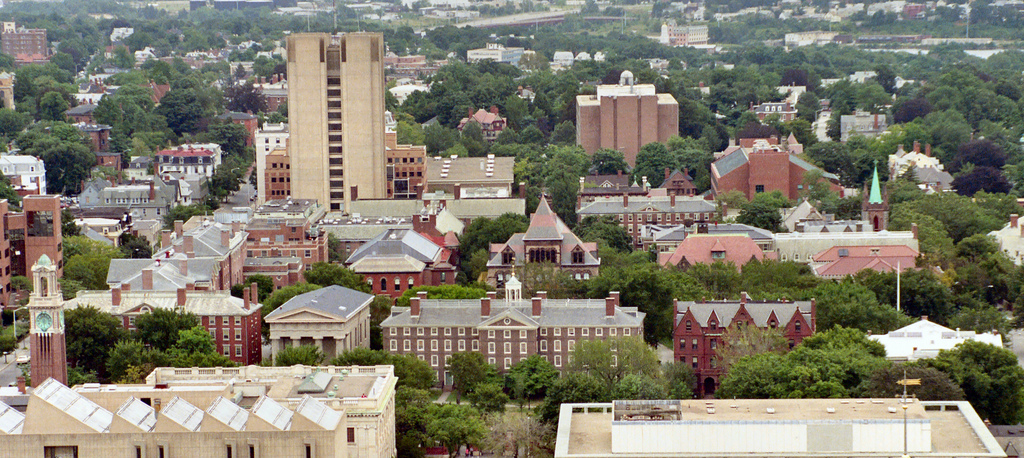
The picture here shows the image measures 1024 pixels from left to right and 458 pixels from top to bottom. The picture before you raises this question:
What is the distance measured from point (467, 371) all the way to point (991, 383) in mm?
26718

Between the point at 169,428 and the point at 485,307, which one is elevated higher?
the point at 169,428

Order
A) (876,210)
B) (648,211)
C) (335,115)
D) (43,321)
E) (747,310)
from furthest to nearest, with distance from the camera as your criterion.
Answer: (335,115), (648,211), (876,210), (747,310), (43,321)

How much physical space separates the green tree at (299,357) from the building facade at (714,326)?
19.1 metres

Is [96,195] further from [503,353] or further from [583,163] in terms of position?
[503,353]

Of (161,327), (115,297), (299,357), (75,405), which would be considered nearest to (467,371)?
(299,357)

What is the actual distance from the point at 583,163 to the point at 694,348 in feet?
262

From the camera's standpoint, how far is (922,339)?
103 metres

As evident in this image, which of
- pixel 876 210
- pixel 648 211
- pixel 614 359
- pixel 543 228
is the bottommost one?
pixel 614 359

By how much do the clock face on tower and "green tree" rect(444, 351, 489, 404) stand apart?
77.1ft

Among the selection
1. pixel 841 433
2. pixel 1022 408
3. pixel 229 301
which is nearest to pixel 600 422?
pixel 841 433

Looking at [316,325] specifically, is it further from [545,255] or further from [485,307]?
[545,255]

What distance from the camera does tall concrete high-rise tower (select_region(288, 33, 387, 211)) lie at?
159375 mm

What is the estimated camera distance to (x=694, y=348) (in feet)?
348

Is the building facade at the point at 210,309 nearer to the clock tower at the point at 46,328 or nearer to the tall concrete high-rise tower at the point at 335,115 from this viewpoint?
the clock tower at the point at 46,328
